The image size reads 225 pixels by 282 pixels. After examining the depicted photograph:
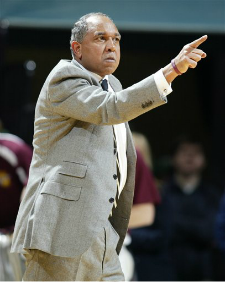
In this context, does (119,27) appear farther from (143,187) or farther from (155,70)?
(155,70)

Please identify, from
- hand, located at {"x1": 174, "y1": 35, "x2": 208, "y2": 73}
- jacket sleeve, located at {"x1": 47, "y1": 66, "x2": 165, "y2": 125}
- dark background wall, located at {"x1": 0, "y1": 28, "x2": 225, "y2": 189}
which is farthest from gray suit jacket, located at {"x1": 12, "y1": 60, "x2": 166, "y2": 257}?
dark background wall, located at {"x1": 0, "y1": 28, "x2": 225, "y2": 189}

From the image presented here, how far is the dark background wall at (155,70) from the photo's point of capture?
20.6ft

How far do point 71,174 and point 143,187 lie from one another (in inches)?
82.6

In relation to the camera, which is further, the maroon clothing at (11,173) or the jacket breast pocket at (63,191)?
the maroon clothing at (11,173)

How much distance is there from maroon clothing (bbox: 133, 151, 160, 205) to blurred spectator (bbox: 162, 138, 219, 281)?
101cm

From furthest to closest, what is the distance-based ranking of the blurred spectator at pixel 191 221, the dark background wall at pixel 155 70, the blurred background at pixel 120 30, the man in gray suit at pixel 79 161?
the blurred spectator at pixel 191 221 → the dark background wall at pixel 155 70 → the blurred background at pixel 120 30 → the man in gray suit at pixel 79 161

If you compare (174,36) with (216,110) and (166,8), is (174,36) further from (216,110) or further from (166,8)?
(216,110)

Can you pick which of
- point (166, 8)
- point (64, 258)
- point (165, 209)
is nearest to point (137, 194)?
point (165, 209)

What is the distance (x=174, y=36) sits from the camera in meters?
6.32

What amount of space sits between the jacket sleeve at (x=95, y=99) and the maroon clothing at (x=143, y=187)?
205 centimetres

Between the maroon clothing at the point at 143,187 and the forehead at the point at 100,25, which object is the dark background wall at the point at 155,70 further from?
the forehead at the point at 100,25

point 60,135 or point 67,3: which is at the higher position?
point 67,3

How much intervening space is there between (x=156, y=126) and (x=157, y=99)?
6.25 meters

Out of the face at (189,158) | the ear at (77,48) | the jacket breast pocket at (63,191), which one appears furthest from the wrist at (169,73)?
the face at (189,158)
